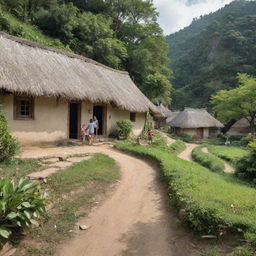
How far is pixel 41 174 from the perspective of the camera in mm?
7188

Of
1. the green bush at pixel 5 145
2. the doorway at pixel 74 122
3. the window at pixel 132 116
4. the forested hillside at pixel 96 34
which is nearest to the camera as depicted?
the green bush at pixel 5 145

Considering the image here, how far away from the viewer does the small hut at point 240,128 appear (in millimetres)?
37062

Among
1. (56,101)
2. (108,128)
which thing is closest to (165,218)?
(56,101)

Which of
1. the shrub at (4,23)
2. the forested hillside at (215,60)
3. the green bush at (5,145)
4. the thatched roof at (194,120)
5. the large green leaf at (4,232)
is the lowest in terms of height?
the large green leaf at (4,232)

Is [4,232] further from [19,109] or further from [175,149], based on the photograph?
[175,149]

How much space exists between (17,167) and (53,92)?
496 cm

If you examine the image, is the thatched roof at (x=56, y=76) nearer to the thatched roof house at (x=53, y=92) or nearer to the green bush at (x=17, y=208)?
the thatched roof house at (x=53, y=92)

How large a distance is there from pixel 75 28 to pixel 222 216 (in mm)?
26797

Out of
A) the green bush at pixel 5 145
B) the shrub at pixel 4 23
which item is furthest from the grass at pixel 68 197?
Answer: the shrub at pixel 4 23

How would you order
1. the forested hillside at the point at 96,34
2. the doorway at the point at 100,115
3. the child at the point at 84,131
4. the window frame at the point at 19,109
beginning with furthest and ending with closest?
1. the forested hillside at the point at 96,34
2. the doorway at the point at 100,115
3. the child at the point at 84,131
4. the window frame at the point at 19,109

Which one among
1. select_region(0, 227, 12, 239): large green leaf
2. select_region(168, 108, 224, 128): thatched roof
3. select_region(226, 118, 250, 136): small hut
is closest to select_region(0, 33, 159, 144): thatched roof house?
select_region(0, 227, 12, 239): large green leaf

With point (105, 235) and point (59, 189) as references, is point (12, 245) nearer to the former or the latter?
point (105, 235)

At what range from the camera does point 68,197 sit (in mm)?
6277

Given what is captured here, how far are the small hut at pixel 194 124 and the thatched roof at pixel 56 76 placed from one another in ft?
60.2
